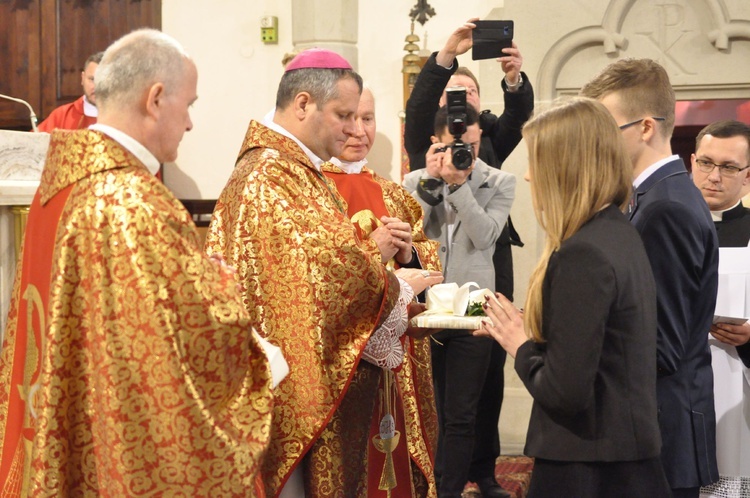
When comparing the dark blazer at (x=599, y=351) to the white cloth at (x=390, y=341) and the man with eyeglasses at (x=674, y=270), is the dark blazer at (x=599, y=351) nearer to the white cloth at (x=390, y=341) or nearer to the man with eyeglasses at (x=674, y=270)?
the man with eyeglasses at (x=674, y=270)

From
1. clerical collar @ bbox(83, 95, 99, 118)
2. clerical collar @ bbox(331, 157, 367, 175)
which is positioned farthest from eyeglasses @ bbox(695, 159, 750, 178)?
clerical collar @ bbox(83, 95, 99, 118)

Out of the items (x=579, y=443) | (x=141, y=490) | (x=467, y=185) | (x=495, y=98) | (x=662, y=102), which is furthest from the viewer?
(x=495, y=98)

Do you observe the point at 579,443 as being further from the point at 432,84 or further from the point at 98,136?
the point at 432,84

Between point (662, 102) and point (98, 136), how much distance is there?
61.6 inches

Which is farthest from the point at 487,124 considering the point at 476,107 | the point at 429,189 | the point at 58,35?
the point at 58,35

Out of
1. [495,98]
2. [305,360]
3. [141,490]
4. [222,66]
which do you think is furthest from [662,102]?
[222,66]

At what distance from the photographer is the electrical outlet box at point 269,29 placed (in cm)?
649

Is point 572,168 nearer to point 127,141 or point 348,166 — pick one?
point 127,141

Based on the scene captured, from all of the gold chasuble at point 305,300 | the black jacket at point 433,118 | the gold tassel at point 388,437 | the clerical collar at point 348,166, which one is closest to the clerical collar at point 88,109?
the black jacket at point 433,118

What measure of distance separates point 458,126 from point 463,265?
2.04 feet

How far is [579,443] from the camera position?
2.22 meters

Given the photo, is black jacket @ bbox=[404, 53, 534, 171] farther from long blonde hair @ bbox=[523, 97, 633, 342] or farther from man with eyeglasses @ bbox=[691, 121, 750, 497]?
long blonde hair @ bbox=[523, 97, 633, 342]

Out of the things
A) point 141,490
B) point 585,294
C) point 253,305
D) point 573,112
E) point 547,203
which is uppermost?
point 573,112

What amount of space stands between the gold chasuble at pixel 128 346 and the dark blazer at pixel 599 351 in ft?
2.26
